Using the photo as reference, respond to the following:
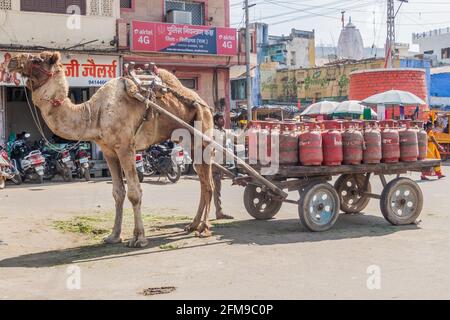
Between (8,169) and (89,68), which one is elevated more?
(89,68)

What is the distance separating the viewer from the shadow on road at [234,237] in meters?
7.60

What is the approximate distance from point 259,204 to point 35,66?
4.60 metres

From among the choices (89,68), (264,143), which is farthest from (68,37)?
(264,143)

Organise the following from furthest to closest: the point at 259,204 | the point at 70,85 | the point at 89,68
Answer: the point at 89,68
the point at 70,85
the point at 259,204

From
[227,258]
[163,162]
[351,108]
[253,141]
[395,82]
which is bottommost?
[227,258]

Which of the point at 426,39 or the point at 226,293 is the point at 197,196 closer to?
the point at 226,293

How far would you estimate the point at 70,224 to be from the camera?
10.1 meters

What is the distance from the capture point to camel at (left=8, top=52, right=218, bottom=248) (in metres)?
7.77

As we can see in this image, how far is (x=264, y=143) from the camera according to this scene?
9281 millimetres

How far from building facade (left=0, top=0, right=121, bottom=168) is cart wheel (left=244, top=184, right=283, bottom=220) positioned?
1081cm

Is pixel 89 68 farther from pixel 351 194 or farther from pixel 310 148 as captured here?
pixel 310 148

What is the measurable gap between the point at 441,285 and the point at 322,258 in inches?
64.1

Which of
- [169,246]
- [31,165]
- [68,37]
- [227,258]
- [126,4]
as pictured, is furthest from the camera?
[126,4]

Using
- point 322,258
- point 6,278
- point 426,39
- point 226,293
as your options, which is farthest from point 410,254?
point 426,39
